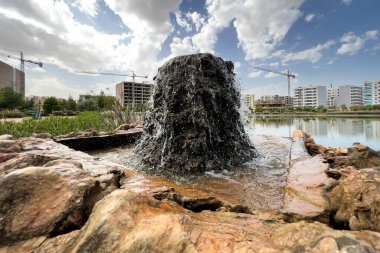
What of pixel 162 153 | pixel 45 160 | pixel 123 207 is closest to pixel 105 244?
pixel 123 207

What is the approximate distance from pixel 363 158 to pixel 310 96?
144544 mm

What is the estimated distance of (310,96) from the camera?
131 meters

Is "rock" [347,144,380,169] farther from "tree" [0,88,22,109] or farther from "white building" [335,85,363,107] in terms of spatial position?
"white building" [335,85,363,107]

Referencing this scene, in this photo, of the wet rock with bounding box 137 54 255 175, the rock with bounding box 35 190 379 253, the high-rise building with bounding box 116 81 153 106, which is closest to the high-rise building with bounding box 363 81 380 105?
the high-rise building with bounding box 116 81 153 106

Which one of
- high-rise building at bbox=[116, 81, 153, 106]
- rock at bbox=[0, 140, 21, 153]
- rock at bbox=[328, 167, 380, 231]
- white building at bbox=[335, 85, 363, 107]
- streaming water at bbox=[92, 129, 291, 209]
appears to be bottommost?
streaming water at bbox=[92, 129, 291, 209]

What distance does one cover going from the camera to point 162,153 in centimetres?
409

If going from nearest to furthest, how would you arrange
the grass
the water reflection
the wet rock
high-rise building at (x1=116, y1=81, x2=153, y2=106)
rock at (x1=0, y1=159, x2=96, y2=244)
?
rock at (x1=0, y1=159, x2=96, y2=244)
the wet rock
the grass
the water reflection
high-rise building at (x1=116, y1=81, x2=153, y2=106)

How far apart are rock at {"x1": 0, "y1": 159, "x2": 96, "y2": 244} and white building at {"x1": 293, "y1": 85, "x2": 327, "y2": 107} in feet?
462

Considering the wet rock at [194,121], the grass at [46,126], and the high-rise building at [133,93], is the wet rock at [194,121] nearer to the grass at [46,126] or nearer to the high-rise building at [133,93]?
the high-rise building at [133,93]

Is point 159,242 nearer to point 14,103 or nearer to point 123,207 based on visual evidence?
point 123,207

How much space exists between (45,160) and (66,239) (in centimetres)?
134

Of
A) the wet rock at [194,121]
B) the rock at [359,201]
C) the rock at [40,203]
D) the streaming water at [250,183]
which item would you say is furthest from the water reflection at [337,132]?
the rock at [40,203]

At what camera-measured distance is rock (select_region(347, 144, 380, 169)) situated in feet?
9.86

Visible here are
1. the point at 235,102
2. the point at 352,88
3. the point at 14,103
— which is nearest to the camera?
the point at 235,102
